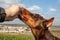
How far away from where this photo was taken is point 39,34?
26.7 ft

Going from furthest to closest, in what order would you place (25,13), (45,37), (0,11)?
(45,37) < (25,13) < (0,11)

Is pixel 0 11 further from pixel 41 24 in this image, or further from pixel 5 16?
pixel 41 24

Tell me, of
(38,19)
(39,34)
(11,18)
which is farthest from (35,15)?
(11,18)

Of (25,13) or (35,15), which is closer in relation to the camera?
(25,13)

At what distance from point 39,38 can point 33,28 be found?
43 cm

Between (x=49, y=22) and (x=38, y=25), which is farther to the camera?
(x=38, y=25)

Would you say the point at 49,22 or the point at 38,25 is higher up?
the point at 49,22

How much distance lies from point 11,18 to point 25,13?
5.67ft

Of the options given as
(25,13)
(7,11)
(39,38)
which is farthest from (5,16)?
(39,38)

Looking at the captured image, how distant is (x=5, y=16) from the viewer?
5816 millimetres

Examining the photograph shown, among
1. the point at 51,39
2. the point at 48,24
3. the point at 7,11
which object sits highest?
the point at 7,11

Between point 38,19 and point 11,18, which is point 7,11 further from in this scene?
point 38,19

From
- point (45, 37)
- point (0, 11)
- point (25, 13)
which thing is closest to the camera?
point (0, 11)

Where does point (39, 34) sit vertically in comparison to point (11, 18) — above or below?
below
